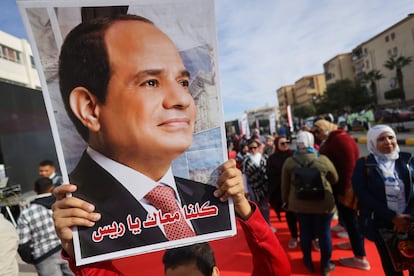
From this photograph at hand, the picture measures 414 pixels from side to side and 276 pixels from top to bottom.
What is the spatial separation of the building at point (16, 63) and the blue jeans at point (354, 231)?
808 inches

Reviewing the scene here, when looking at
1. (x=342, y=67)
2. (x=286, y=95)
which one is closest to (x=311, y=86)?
(x=286, y=95)

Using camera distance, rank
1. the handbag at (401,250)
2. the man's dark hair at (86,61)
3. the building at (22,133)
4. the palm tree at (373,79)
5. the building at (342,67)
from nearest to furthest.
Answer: the man's dark hair at (86,61) < the handbag at (401,250) < the building at (22,133) < the palm tree at (373,79) < the building at (342,67)

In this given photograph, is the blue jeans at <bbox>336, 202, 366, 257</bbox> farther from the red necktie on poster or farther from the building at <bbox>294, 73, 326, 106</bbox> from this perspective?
the building at <bbox>294, 73, 326, 106</bbox>

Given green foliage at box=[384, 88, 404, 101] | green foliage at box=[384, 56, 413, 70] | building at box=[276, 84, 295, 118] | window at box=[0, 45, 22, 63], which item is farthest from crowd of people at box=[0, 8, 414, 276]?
building at box=[276, 84, 295, 118]

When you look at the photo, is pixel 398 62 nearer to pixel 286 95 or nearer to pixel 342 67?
pixel 342 67

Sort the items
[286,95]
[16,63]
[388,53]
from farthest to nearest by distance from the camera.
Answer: [286,95] < [388,53] < [16,63]

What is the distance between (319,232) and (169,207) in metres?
2.54

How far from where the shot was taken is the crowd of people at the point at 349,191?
2211mm

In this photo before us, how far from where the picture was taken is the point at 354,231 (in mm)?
3125

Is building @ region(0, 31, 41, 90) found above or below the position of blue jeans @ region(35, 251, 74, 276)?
above

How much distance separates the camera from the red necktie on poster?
962mm

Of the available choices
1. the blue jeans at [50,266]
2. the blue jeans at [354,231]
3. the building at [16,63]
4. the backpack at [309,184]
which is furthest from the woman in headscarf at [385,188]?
the building at [16,63]

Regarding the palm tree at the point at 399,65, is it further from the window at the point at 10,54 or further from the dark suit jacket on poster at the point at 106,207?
the dark suit jacket on poster at the point at 106,207

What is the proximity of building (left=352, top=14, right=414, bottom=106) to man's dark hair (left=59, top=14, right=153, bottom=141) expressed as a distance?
37832 millimetres
